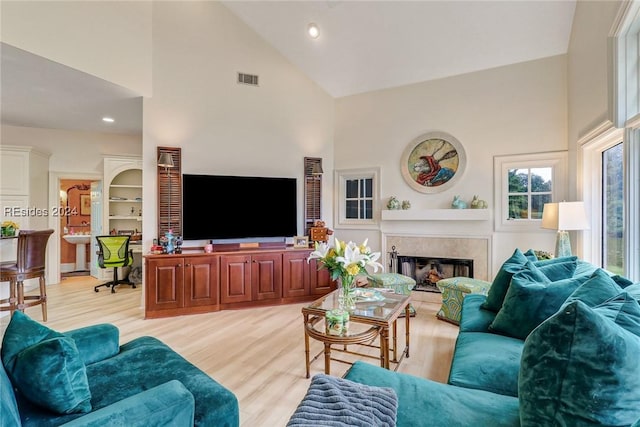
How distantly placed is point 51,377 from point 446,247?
4.44 meters

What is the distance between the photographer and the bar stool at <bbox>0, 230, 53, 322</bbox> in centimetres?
363

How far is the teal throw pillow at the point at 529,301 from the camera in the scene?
1962mm

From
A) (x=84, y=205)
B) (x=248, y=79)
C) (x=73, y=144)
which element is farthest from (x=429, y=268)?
(x=84, y=205)

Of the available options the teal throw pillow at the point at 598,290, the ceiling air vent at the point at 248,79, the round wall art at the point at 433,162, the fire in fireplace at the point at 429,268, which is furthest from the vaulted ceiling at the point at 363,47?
the teal throw pillow at the point at 598,290

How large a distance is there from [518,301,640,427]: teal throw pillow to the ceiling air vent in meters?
4.78

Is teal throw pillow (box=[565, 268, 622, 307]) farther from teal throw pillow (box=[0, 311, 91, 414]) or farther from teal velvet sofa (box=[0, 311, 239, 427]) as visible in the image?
teal throw pillow (box=[0, 311, 91, 414])

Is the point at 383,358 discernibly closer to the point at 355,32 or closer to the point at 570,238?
the point at 570,238

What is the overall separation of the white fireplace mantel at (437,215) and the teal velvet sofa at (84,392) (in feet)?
12.1

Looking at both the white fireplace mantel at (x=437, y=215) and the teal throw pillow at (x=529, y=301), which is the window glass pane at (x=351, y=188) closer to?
the white fireplace mantel at (x=437, y=215)

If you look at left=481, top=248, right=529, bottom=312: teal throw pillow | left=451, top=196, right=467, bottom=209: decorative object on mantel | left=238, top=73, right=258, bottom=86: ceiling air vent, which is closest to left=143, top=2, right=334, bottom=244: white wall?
left=238, top=73, right=258, bottom=86: ceiling air vent

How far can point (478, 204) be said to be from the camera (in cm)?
428

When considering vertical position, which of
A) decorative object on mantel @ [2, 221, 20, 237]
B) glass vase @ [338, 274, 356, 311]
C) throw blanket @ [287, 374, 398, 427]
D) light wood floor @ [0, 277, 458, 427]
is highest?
decorative object on mantel @ [2, 221, 20, 237]

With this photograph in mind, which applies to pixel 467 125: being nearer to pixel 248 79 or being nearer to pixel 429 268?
pixel 429 268

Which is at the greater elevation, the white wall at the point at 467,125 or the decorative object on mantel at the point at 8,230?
the white wall at the point at 467,125
